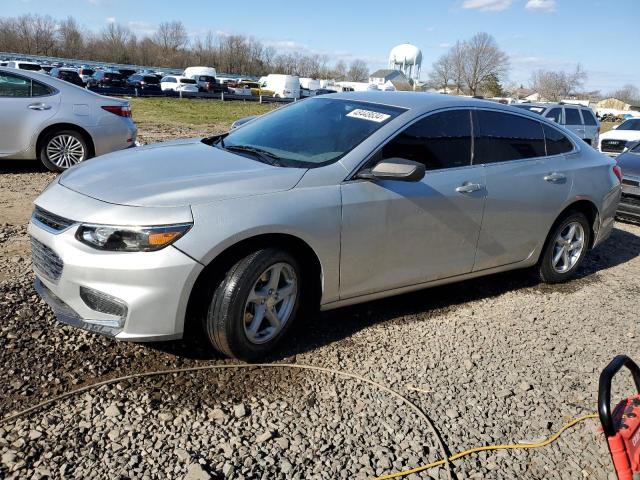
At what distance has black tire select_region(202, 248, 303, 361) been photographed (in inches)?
121

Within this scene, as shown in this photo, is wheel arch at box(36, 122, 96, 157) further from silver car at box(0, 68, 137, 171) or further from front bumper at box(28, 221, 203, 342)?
front bumper at box(28, 221, 203, 342)

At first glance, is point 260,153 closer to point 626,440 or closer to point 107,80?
point 626,440

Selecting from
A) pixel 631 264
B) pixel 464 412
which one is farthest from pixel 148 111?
pixel 464 412

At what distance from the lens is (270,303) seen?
3318 millimetres

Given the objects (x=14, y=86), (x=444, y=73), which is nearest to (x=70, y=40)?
(x=444, y=73)

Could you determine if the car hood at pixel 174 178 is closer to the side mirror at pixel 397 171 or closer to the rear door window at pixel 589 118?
the side mirror at pixel 397 171

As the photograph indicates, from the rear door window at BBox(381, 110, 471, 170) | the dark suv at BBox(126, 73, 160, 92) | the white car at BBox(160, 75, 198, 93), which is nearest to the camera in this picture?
the rear door window at BBox(381, 110, 471, 170)

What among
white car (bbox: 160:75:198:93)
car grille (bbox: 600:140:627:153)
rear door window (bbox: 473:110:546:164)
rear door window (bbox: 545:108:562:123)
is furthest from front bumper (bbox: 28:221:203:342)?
white car (bbox: 160:75:198:93)

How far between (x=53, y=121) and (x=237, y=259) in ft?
19.7

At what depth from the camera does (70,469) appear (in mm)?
2396

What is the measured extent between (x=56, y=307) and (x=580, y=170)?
14.5 ft

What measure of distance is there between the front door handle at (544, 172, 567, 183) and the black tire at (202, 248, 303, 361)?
263 cm

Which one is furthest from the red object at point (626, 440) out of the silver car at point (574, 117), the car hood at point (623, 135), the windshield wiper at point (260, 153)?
the car hood at point (623, 135)

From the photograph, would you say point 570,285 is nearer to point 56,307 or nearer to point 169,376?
point 169,376
